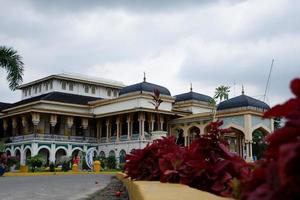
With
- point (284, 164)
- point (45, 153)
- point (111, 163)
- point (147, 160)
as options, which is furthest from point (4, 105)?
point (284, 164)

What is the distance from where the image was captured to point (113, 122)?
134ft

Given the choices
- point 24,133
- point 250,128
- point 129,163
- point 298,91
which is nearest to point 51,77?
point 24,133

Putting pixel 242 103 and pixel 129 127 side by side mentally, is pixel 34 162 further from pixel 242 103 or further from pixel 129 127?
pixel 242 103

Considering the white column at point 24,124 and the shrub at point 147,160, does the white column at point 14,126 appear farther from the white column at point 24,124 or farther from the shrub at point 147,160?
the shrub at point 147,160

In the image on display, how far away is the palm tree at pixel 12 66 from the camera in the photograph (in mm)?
21219

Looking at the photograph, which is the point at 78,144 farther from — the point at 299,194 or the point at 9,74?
the point at 299,194

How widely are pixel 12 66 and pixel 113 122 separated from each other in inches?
791

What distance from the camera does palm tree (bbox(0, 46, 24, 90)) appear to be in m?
21.2

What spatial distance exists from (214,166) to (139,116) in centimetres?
3265

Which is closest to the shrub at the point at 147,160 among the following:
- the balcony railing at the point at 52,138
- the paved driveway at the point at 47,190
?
the paved driveway at the point at 47,190

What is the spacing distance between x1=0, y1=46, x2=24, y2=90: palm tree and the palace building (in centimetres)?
1354

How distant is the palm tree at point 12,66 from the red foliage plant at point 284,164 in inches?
814

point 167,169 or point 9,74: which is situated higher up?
point 9,74

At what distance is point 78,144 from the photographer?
39.0 metres
